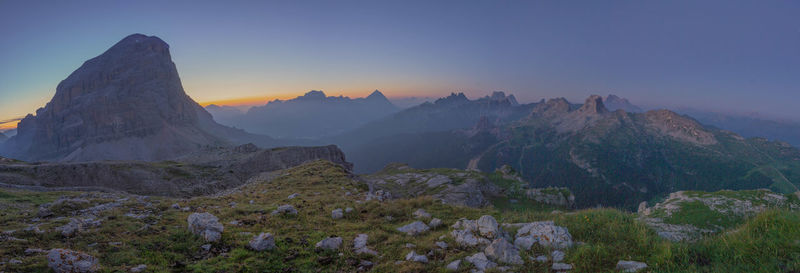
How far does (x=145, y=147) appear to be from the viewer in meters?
198

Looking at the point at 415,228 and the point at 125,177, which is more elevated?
the point at 415,228

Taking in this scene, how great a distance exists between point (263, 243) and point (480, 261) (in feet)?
24.0

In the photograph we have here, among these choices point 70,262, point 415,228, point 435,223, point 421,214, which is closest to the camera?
point 70,262

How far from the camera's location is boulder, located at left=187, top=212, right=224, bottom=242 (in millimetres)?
10180

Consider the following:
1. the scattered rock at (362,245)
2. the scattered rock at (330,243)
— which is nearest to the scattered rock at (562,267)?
the scattered rock at (362,245)

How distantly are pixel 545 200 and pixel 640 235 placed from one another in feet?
201

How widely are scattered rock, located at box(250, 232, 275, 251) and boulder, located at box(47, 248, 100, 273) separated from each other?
12.2ft

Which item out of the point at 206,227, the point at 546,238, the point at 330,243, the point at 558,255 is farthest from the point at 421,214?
the point at 206,227

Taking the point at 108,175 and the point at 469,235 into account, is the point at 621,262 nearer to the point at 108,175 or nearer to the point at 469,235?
the point at 469,235

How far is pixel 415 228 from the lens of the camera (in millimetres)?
11562

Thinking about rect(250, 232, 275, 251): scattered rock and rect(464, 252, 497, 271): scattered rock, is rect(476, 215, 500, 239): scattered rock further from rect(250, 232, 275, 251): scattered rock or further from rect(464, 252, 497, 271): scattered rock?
rect(250, 232, 275, 251): scattered rock

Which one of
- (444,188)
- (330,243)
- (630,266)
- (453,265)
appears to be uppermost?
(630,266)

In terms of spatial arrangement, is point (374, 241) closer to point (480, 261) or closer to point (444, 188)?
point (480, 261)

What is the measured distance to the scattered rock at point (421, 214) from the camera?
518 inches
